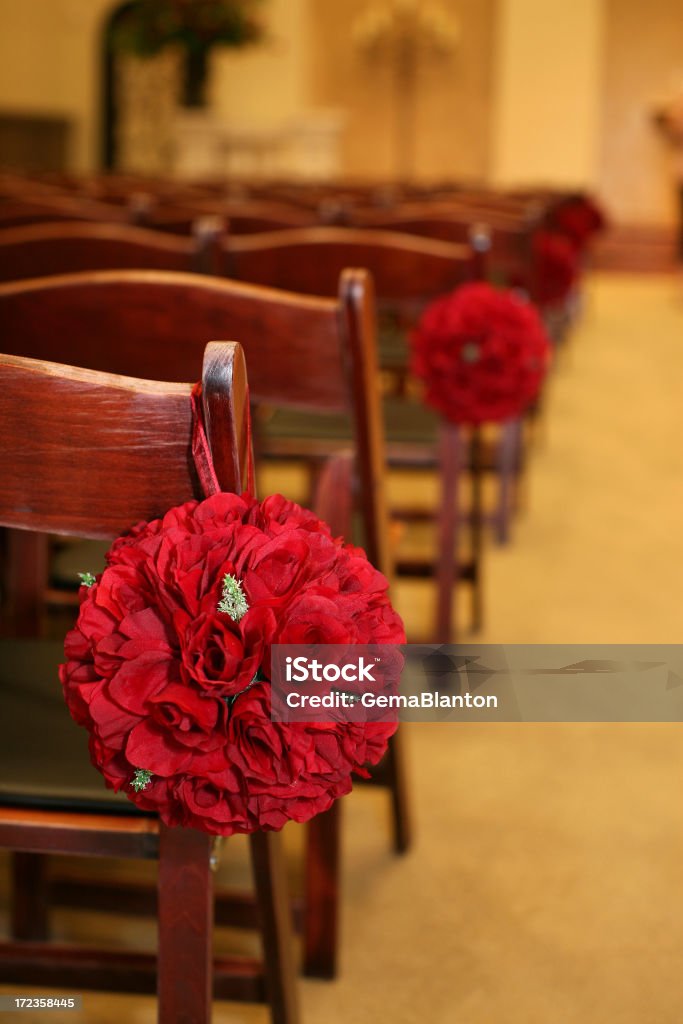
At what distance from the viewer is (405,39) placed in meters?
13.0

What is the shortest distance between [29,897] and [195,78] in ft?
31.8

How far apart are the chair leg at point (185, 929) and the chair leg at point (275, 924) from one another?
3.8 inches

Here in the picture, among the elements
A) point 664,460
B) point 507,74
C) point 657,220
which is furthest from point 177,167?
point 664,460

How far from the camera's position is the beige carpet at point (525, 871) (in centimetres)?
133

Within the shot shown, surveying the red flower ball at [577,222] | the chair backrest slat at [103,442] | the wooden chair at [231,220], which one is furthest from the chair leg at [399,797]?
the red flower ball at [577,222]

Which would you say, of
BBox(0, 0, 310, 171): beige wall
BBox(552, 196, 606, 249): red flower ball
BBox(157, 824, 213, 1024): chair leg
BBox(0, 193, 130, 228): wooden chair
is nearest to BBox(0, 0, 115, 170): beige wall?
BBox(0, 0, 310, 171): beige wall

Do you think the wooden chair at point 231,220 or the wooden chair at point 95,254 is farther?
the wooden chair at point 231,220

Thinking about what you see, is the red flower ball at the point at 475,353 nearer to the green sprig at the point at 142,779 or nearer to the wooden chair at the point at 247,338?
the wooden chair at the point at 247,338

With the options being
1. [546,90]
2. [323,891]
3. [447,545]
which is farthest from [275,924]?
[546,90]

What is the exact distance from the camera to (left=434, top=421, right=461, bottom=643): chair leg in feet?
7.37

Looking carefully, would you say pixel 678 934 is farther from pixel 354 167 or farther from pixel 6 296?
pixel 354 167

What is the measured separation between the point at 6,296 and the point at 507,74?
38.3 ft

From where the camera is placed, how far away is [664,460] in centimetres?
404

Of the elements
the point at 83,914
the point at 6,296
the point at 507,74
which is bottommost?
the point at 83,914
